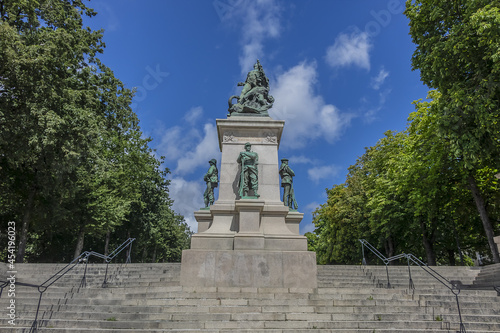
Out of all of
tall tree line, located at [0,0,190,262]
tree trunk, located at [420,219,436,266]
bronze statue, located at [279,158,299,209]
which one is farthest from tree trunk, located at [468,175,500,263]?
tall tree line, located at [0,0,190,262]

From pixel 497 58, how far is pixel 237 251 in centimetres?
1084

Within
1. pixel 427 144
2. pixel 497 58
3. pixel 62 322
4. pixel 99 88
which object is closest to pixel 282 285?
pixel 62 322

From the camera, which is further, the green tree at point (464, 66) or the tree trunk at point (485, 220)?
the tree trunk at point (485, 220)

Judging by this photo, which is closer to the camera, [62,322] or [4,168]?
[62,322]

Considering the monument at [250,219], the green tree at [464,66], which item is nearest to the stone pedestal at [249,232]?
the monument at [250,219]

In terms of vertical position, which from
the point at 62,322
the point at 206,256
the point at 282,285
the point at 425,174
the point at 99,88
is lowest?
the point at 62,322

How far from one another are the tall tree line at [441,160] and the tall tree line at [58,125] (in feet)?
51.9

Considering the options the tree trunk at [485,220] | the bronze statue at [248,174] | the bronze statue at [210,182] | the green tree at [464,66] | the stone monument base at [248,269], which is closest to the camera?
the stone monument base at [248,269]

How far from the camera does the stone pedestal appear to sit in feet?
37.6

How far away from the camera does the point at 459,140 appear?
43.9 feet

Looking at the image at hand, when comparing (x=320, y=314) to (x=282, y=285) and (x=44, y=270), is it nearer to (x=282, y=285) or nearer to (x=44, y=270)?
(x=282, y=285)

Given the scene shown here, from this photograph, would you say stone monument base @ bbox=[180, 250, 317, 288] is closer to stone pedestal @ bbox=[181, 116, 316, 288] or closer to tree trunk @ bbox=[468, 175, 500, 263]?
stone pedestal @ bbox=[181, 116, 316, 288]

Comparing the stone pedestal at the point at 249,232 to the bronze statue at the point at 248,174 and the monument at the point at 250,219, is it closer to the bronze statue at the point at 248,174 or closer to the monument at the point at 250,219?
the monument at the point at 250,219

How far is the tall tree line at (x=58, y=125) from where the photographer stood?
46.7ft
